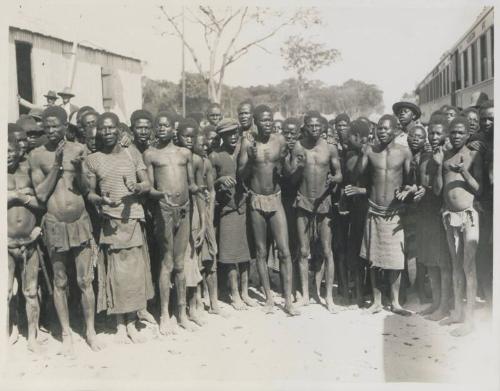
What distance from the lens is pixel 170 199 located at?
4.65 m

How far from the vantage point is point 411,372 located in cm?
395

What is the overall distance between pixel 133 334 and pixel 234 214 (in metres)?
1.57

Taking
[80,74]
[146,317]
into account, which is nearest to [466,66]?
[146,317]

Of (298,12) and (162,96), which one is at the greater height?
(162,96)

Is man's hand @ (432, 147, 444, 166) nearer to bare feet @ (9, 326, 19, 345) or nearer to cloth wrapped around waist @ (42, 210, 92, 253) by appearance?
cloth wrapped around waist @ (42, 210, 92, 253)

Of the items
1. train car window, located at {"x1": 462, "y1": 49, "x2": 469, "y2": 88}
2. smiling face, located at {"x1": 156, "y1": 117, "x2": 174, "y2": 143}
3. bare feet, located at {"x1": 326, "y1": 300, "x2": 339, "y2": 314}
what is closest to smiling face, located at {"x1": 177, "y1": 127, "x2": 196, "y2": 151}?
smiling face, located at {"x1": 156, "y1": 117, "x2": 174, "y2": 143}

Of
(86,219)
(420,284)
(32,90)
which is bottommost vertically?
(420,284)

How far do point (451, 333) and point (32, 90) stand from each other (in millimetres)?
10383

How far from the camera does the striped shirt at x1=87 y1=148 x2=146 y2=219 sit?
4297 millimetres

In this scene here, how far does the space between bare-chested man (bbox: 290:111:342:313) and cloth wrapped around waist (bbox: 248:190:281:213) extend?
0.78 ft

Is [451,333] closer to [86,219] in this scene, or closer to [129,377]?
[129,377]

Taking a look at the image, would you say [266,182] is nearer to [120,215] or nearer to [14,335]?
[120,215]

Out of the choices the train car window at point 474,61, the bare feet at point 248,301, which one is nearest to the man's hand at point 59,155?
the bare feet at point 248,301

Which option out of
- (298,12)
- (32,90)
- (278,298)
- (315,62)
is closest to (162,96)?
(315,62)
